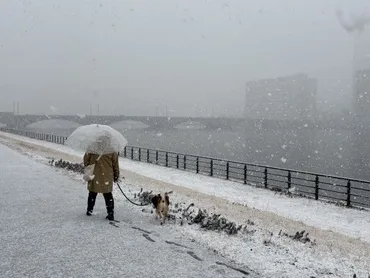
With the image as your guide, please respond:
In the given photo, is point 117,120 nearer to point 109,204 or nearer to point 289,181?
point 289,181

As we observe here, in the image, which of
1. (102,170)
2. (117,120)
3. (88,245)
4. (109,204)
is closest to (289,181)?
(109,204)

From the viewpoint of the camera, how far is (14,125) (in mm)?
117812

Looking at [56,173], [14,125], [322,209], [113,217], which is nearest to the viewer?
[113,217]

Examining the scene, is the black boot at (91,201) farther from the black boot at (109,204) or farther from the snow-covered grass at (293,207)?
the snow-covered grass at (293,207)

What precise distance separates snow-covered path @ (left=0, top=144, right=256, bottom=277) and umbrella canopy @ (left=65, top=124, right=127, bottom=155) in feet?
5.10

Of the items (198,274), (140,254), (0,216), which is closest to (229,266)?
(198,274)

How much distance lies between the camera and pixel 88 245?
6.89 meters

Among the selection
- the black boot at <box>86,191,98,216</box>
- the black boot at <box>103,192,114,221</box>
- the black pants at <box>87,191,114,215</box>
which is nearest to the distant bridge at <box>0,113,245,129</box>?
the black boot at <box>86,191,98,216</box>

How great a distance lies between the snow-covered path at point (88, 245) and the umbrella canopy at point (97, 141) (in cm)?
155

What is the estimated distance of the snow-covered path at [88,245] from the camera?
227 inches

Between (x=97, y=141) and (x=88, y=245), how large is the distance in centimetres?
215

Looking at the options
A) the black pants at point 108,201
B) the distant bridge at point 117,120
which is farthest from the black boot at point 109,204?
the distant bridge at point 117,120

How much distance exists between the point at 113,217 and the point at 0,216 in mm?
2562

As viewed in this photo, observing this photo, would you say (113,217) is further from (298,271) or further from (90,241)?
(298,271)
